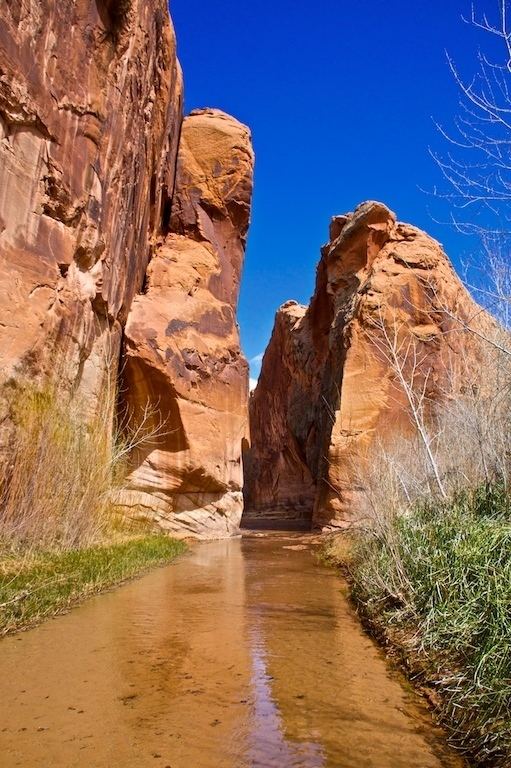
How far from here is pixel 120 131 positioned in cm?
1466

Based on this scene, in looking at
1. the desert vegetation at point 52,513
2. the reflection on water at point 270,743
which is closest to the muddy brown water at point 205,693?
the reflection on water at point 270,743

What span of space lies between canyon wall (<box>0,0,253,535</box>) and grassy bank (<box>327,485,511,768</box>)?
638 cm

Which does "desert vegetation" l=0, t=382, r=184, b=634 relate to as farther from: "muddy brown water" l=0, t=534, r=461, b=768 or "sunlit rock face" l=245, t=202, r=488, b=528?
"sunlit rock face" l=245, t=202, r=488, b=528

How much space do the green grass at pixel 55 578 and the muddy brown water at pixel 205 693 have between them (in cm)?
24

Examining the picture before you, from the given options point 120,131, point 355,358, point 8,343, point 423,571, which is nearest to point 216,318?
point 355,358

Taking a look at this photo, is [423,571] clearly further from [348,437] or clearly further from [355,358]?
[355,358]

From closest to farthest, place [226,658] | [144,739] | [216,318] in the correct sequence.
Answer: [144,739]
[226,658]
[216,318]

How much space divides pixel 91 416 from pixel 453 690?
10.7m

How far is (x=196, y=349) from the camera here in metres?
19.8

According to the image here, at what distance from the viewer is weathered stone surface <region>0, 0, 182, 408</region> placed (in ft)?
32.0

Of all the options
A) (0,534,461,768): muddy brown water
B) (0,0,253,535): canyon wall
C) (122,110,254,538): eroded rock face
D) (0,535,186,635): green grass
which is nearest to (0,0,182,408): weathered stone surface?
(0,0,253,535): canyon wall

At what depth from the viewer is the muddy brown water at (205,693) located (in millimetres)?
3420

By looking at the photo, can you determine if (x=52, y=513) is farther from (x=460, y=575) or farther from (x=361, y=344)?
(x=361, y=344)

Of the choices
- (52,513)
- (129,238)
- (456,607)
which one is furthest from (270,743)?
(129,238)
